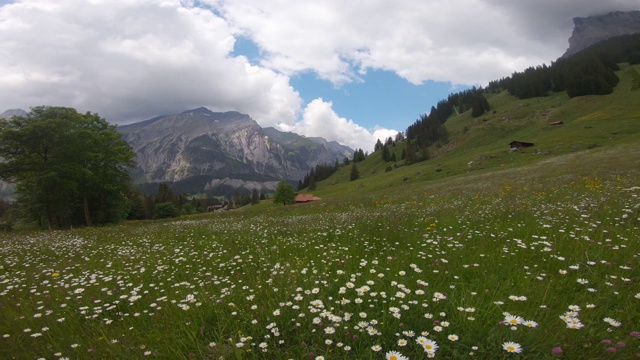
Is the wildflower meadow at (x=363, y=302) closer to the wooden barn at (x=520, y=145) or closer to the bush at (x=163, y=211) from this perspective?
the wooden barn at (x=520, y=145)

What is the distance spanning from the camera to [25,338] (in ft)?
15.1

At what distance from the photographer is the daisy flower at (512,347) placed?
2.92 m

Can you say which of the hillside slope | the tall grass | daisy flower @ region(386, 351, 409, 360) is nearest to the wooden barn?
the hillside slope

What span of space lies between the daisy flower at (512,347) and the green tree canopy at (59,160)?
34.3 m

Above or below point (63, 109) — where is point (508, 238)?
below

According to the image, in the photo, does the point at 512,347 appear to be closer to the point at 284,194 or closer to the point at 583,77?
the point at 284,194

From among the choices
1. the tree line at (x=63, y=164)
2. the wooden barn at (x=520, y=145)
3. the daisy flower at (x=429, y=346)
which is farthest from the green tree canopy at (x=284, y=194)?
the daisy flower at (x=429, y=346)

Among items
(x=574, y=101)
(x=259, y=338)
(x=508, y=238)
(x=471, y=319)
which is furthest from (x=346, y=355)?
(x=574, y=101)

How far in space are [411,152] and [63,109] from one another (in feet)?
394

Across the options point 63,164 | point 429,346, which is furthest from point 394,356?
point 63,164

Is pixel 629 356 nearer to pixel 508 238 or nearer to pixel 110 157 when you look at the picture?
pixel 508 238

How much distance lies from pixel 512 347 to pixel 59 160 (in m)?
38.7

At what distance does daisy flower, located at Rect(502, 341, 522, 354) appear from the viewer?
2.92 m

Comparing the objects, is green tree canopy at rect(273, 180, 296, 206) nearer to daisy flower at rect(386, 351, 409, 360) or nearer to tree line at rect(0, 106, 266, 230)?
tree line at rect(0, 106, 266, 230)
